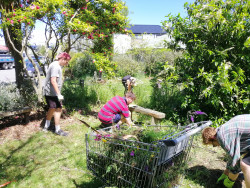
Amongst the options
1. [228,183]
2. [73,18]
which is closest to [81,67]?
[73,18]

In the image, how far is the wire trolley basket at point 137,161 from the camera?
198 centimetres

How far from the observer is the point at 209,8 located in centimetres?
381

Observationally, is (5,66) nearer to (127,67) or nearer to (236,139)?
(127,67)

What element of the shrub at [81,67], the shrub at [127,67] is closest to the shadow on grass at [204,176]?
the shrub at [127,67]

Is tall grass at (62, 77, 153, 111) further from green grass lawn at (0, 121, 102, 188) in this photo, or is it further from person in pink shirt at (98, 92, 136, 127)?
person in pink shirt at (98, 92, 136, 127)

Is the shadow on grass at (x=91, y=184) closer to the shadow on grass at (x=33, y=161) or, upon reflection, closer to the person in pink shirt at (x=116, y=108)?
the shadow on grass at (x=33, y=161)

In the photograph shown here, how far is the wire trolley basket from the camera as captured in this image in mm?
1977

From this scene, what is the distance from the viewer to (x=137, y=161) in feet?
6.77

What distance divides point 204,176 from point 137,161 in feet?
4.80

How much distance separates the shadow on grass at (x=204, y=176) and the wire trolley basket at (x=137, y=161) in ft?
Answer: 1.72

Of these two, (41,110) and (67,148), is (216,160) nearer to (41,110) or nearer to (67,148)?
(67,148)

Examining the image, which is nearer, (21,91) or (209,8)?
(209,8)

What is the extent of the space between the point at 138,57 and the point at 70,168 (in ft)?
39.4

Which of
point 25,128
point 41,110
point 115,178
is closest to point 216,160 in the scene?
point 115,178
